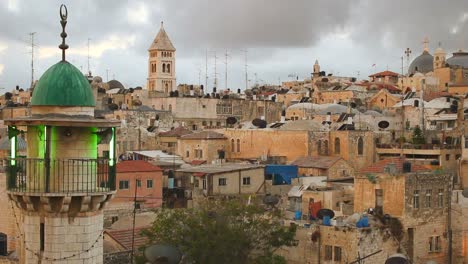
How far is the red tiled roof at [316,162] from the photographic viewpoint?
40.6m

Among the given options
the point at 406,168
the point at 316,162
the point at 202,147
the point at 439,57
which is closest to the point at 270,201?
the point at 406,168

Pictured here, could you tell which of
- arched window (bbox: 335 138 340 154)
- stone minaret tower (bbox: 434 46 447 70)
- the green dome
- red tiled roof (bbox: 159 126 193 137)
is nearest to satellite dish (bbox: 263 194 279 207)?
arched window (bbox: 335 138 340 154)

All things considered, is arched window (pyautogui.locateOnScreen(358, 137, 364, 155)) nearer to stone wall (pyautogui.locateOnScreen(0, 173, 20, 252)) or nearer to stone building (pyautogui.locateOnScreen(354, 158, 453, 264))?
stone building (pyautogui.locateOnScreen(354, 158, 453, 264))

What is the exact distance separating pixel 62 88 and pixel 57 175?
129cm

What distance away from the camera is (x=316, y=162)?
4131cm

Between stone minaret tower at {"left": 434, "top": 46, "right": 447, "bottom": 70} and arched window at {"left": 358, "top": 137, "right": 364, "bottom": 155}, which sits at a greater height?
stone minaret tower at {"left": 434, "top": 46, "right": 447, "bottom": 70}

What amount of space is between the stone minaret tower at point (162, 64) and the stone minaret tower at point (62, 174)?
260 feet

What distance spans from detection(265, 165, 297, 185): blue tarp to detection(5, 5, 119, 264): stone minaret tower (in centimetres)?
2656

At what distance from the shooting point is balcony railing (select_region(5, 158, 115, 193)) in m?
11.7

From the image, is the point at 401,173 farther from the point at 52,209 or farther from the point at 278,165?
the point at 52,209

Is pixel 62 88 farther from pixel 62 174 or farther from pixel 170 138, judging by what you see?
pixel 170 138

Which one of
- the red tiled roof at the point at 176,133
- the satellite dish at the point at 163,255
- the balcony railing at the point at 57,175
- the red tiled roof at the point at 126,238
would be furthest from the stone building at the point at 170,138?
the balcony railing at the point at 57,175

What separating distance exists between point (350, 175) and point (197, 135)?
1096 centimetres

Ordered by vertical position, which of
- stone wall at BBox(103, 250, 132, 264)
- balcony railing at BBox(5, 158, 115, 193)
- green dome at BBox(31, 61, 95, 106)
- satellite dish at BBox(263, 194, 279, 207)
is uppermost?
green dome at BBox(31, 61, 95, 106)
